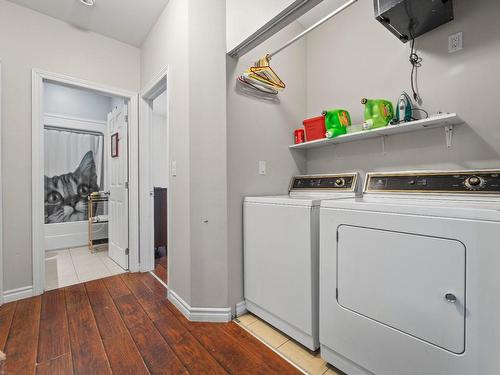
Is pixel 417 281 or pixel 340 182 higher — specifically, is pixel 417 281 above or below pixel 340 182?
below

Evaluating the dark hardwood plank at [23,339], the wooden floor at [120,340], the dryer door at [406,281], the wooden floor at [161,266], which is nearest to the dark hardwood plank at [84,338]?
the wooden floor at [120,340]

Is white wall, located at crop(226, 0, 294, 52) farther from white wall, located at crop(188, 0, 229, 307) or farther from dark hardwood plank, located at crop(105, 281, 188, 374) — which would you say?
dark hardwood plank, located at crop(105, 281, 188, 374)

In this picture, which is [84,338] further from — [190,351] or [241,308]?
[241,308]

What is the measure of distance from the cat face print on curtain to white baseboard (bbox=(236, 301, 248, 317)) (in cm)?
348

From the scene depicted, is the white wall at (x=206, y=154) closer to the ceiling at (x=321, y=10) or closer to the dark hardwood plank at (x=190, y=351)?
the dark hardwood plank at (x=190, y=351)

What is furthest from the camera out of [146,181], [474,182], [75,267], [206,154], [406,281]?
[75,267]

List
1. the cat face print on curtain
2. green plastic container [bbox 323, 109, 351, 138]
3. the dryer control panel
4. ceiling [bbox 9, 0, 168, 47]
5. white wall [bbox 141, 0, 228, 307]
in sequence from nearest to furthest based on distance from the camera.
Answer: the dryer control panel, white wall [bbox 141, 0, 228, 307], green plastic container [bbox 323, 109, 351, 138], ceiling [bbox 9, 0, 168, 47], the cat face print on curtain

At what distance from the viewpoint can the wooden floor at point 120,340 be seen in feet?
4.26

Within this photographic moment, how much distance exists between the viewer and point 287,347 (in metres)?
1.46

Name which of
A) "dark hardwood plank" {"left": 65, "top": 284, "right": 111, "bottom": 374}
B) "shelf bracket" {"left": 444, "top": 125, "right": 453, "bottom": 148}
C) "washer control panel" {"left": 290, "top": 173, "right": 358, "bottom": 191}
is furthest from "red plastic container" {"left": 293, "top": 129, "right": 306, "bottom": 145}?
"dark hardwood plank" {"left": 65, "top": 284, "right": 111, "bottom": 374}

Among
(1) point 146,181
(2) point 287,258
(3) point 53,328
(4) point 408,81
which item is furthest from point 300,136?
(3) point 53,328

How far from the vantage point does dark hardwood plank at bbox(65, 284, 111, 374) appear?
1299 mm

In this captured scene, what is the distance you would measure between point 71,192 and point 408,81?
4.75 meters

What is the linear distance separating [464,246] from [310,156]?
1.57 metres
